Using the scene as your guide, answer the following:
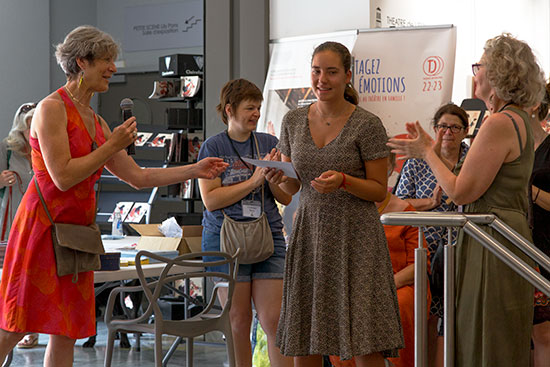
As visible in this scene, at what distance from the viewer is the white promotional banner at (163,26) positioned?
11.2 m

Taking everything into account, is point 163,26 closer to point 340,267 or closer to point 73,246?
point 73,246

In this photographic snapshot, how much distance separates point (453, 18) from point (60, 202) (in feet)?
16.7

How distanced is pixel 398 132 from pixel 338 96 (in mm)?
2630

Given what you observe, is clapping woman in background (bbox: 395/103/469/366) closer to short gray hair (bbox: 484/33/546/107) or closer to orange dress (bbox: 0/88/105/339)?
short gray hair (bbox: 484/33/546/107)

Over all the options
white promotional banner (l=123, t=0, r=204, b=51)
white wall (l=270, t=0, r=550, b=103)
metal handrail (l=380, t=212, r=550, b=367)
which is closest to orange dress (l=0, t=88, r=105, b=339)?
metal handrail (l=380, t=212, r=550, b=367)

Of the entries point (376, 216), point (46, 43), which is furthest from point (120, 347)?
point (46, 43)

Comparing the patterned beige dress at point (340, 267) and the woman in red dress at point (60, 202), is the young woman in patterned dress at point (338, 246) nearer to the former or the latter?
the patterned beige dress at point (340, 267)

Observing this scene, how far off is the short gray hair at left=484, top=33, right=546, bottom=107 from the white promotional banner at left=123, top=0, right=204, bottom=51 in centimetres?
872

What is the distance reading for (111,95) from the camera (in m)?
→ 11.6

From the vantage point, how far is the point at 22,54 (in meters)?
10.3

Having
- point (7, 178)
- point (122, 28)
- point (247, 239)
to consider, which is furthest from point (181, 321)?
point (122, 28)

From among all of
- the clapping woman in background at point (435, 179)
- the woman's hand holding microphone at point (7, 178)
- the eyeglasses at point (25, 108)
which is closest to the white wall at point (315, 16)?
the clapping woman in background at point (435, 179)

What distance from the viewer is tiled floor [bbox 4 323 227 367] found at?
5316 millimetres

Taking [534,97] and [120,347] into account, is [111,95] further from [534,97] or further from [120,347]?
[534,97]
